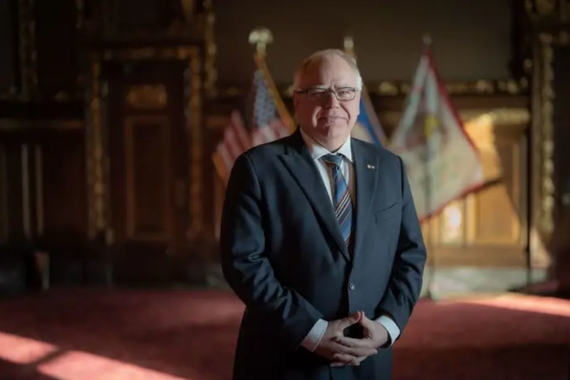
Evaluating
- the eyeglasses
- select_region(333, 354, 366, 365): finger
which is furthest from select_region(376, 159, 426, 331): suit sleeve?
the eyeglasses

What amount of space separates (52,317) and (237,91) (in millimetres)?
2153

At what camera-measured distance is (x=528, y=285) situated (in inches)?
195

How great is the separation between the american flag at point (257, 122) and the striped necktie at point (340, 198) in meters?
3.23

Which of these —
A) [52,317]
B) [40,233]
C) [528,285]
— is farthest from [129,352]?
[528,285]

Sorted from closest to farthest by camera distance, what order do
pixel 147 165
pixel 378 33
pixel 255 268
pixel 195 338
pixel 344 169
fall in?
pixel 255 268
pixel 344 169
pixel 195 338
pixel 378 33
pixel 147 165

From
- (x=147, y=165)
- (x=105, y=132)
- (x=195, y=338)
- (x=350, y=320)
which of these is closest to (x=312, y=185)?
(x=350, y=320)

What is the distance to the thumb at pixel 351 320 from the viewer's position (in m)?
1.33

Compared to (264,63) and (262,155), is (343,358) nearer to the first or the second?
(262,155)

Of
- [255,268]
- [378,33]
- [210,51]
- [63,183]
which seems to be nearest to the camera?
[255,268]

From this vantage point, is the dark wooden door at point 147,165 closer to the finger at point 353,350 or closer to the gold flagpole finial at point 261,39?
the gold flagpole finial at point 261,39

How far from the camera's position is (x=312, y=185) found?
1.36m

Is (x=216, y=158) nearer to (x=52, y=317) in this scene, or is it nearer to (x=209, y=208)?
(x=209, y=208)

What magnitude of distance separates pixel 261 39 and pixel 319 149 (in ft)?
13.0

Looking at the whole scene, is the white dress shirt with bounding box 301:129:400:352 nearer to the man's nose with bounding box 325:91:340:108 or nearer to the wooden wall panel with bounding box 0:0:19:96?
the man's nose with bounding box 325:91:340:108
